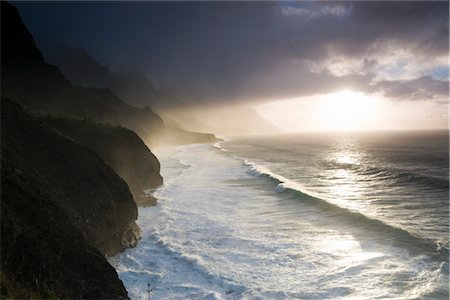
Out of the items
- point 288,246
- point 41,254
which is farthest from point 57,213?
point 288,246

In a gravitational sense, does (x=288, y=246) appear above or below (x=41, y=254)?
below

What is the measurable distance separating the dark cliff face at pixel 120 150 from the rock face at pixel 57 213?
10.8m

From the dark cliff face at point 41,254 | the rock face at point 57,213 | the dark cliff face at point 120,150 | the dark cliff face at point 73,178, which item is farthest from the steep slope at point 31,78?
the dark cliff face at point 41,254

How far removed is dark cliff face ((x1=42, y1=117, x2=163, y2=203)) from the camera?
34.9 m

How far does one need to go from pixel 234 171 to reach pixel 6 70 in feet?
154

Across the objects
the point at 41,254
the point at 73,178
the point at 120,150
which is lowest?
the point at 41,254

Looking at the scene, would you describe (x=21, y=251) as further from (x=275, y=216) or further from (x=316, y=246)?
(x=275, y=216)

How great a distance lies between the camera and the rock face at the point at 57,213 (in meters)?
11.5

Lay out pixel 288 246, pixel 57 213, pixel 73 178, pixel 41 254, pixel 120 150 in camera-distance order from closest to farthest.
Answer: pixel 41 254 → pixel 57 213 → pixel 73 178 → pixel 288 246 → pixel 120 150

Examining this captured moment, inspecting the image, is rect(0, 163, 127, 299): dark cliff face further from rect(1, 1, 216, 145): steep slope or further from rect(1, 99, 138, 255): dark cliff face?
rect(1, 1, 216, 145): steep slope

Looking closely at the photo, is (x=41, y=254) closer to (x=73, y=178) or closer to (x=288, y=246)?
(x=73, y=178)

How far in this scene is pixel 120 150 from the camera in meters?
37.8

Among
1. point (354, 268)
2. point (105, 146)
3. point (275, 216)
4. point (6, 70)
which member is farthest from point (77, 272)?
point (6, 70)

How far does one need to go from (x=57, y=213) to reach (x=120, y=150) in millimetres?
23881
